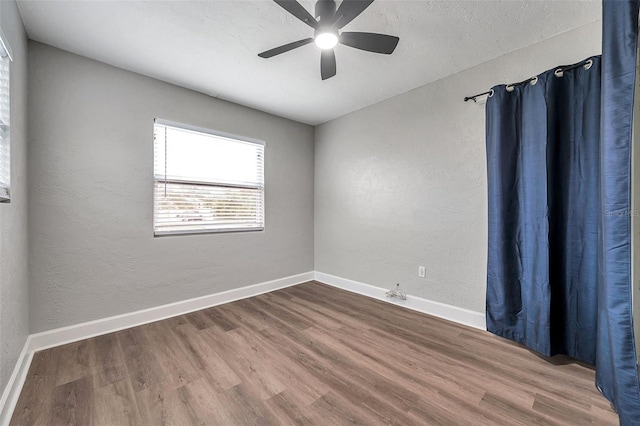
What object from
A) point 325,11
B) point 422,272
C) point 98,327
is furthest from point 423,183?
point 98,327

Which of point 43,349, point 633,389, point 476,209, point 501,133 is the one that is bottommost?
point 43,349

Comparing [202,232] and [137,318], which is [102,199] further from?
[137,318]

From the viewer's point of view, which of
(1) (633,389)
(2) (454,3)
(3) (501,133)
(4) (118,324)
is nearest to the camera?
(1) (633,389)

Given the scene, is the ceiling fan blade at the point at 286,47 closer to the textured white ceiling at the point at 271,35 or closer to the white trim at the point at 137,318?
the textured white ceiling at the point at 271,35

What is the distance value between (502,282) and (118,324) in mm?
3472

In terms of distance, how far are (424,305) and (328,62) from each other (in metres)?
2.56

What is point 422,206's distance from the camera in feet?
9.11

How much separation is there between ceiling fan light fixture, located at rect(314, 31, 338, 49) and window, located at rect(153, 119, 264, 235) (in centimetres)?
183

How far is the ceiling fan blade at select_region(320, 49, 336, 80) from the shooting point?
1851mm

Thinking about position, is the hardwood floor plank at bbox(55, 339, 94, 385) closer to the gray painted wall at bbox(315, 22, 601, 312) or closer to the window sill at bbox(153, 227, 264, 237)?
the window sill at bbox(153, 227, 264, 237)

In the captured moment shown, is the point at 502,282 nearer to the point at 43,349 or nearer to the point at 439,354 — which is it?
the point at 439,354

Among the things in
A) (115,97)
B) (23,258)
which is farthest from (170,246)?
(115,97)

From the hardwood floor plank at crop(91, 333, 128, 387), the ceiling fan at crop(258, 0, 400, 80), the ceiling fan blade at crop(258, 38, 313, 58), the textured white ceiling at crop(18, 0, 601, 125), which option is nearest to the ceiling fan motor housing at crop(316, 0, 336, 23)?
the ceiling fan at crop(258, 0, 400, 80)

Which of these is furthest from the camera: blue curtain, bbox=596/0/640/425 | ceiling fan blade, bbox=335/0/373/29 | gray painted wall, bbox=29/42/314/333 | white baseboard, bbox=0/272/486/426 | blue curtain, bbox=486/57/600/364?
gray painted wall, bbox=29/42/314/333
